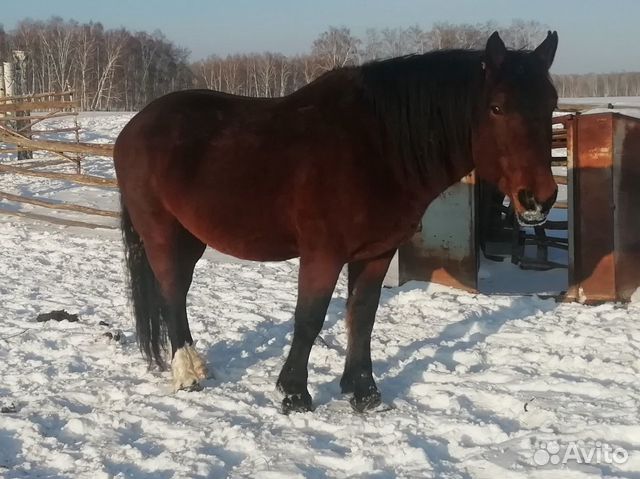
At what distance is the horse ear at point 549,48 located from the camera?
112 inches

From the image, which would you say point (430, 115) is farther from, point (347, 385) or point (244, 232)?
point (347, 385)

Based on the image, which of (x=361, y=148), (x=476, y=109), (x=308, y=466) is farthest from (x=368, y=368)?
(x=476, y=109)

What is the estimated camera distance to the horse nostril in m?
2.72

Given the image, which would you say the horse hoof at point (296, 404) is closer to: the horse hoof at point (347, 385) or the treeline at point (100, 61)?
the horse hoof at point (347, 385)

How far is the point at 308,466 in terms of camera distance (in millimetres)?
2631

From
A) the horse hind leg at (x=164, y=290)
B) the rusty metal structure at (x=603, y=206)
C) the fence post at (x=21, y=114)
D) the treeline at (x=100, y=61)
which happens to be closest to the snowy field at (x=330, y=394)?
the horse hind leg at (x=164, y=290)

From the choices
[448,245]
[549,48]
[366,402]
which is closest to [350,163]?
[549,48]

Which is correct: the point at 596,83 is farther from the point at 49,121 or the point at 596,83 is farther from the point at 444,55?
the point at 444,55

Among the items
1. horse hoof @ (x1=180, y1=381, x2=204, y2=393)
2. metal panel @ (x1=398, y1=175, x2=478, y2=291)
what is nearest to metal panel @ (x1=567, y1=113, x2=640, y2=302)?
metal panel @ (x1=398, y1=175, x2=478, y2=291)

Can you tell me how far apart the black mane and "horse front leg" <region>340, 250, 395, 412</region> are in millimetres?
570

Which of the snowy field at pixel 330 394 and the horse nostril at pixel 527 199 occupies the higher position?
the horse nostril at pixel 527 199

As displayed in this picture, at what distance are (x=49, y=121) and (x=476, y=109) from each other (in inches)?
1095

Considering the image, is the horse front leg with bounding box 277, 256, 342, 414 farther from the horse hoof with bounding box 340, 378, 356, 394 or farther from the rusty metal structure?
the rusty metal structure

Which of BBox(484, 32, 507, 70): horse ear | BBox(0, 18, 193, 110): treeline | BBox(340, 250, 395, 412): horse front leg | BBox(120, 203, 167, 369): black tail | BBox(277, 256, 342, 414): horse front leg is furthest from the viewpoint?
BBox(0, 18, 193, 110): treeline
